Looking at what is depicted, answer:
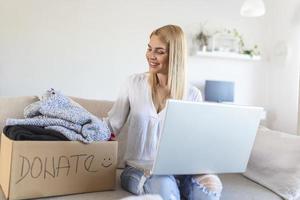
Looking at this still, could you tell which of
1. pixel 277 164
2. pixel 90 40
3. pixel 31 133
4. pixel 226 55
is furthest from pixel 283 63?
pixel 31 133

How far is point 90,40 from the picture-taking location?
10.4 ft

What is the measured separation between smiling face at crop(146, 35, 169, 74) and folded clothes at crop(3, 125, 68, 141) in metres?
0.53

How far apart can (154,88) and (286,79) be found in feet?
8.12

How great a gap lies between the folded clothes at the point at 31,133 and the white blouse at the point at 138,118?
0.40 meters

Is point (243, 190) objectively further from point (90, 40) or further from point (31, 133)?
point (90, 40)

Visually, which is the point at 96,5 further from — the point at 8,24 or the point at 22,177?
the point at 22,177

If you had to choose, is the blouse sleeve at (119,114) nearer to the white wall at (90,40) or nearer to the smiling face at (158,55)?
→ the smiling face at (158,55)

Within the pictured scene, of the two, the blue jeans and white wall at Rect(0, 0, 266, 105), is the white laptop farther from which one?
white wall at Rect(0, 0, 266, 105)

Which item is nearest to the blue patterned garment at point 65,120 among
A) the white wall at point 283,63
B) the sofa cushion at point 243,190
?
the sofa cushion at point 243,190

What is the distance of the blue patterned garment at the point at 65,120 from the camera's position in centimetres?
112

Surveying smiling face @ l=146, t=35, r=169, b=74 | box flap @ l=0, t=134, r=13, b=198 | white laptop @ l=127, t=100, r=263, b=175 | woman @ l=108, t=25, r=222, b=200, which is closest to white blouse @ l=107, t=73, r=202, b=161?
woman @ l=108, t=25, r=222, b=200

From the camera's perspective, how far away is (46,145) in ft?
3.45

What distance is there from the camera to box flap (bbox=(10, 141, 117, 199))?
1018mm

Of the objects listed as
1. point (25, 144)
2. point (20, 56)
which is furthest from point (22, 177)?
point (20, 56)
